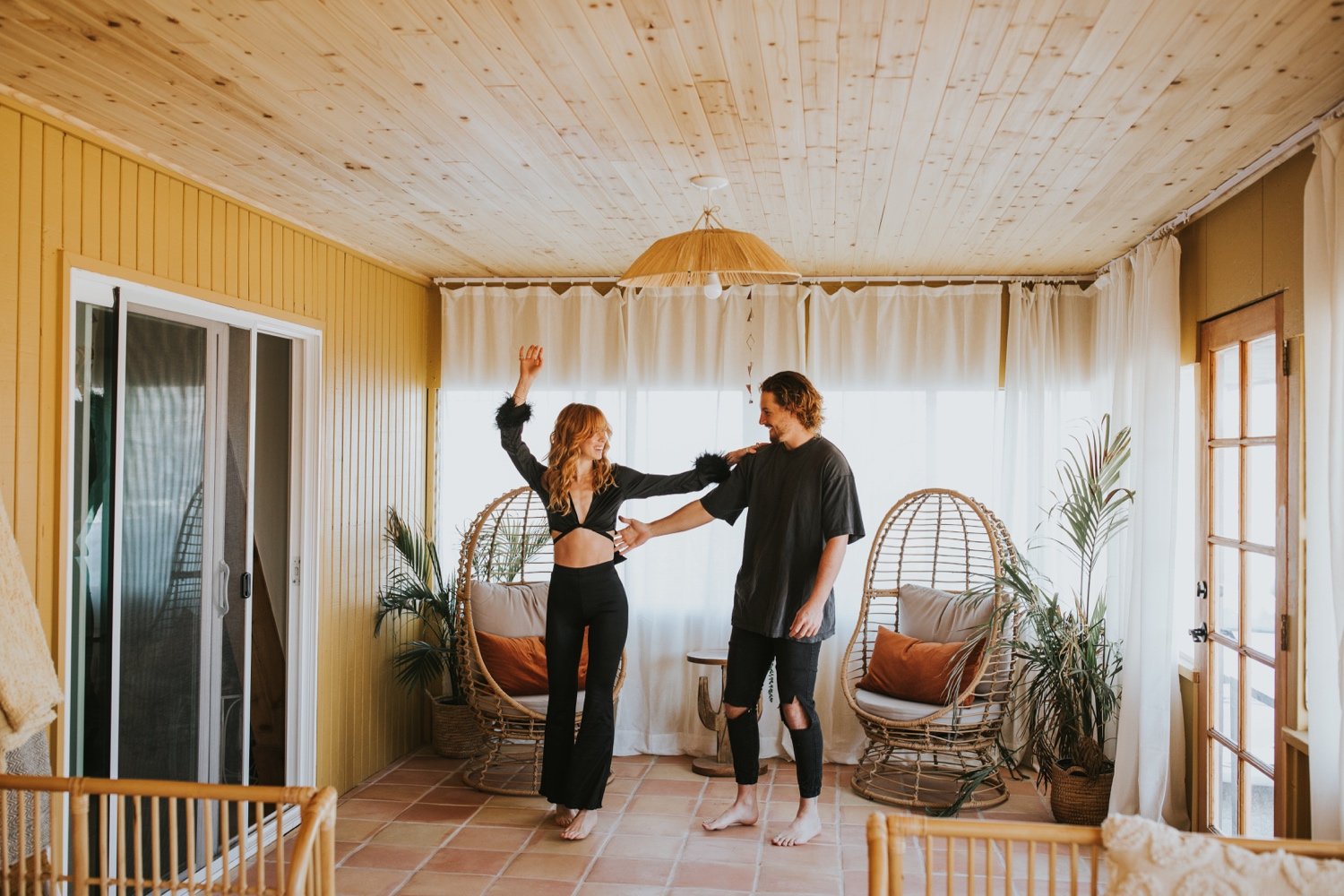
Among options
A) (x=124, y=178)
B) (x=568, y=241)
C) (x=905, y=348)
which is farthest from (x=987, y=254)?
(x=124, y=178)

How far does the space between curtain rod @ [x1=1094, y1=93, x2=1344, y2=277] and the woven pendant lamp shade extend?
150 centimetres

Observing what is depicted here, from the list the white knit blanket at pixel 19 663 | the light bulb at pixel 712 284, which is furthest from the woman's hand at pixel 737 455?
the white knit blanket at pixel 19 663

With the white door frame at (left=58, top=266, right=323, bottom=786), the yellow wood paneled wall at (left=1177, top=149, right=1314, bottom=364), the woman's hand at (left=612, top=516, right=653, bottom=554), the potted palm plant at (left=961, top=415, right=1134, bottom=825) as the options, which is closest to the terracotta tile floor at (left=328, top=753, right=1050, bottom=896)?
the potted palm plant at (left=961, top=415, right=1134, bottom=825)

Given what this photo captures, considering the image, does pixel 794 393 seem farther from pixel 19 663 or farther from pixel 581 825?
pixel 19 663

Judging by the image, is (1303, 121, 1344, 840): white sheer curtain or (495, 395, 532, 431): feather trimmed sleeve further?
(495, 395, 532, 431): feather trimmed sleeve

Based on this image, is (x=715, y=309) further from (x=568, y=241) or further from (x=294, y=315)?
(x=294, y=315)

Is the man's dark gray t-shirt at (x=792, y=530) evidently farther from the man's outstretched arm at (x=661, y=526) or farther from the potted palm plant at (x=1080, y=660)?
the potted palm plant at (x=1080, y=660)

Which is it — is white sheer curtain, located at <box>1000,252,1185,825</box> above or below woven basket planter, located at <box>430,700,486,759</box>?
above

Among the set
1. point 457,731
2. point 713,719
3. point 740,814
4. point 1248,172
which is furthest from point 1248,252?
point 457,731

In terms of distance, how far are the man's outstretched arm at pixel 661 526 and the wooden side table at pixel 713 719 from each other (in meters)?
1.00

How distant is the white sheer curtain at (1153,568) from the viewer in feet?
13.0

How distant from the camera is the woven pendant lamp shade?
10.6 ft

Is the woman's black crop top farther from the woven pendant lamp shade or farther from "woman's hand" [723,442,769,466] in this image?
the woven pendant lamp shade

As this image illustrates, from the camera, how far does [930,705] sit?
466 cm
